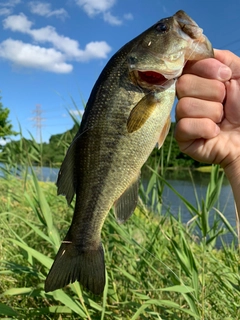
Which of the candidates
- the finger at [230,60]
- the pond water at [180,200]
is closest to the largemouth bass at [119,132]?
the finger at [230,60]

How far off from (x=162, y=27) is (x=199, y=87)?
38 cm

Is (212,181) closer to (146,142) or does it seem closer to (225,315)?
(225,315)

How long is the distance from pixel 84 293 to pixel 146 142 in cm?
167

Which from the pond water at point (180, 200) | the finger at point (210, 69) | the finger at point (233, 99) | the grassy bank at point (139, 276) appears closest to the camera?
the finger at point (210, 69)

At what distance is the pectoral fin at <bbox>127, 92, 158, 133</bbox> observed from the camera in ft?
5.93

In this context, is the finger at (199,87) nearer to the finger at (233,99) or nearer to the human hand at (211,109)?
the human hand at (211,109)

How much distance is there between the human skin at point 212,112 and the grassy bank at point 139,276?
1.99 feet

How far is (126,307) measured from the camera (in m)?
2.95

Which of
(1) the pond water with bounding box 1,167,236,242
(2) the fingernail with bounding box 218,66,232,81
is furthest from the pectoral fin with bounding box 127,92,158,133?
(1) the pond water with bounding box 1,167,236,242

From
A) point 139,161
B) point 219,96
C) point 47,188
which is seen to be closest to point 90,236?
point 139,161

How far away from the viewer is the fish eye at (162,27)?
1972mm

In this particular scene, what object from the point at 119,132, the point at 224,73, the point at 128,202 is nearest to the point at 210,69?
the point at 224,73

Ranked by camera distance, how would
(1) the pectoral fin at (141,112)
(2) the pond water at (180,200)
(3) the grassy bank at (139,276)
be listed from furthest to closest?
1. (2) the pond water at (180,200)
2. (3) the grassy bank at (139,276)
3. (1) the pectoral fin at (141,112)

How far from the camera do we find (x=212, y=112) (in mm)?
1967
